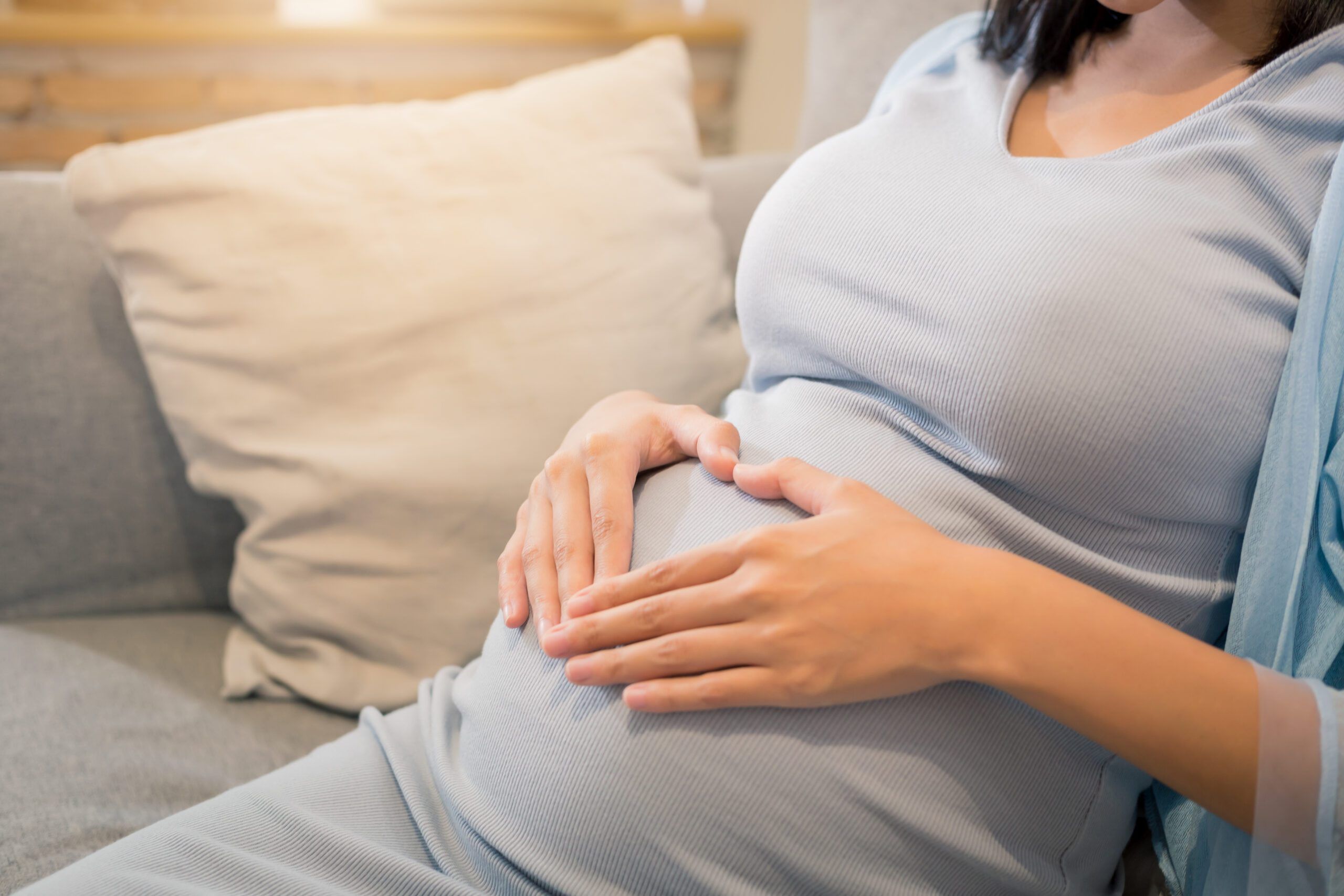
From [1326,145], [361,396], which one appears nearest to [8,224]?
[361,396]

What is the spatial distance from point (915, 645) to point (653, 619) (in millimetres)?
162

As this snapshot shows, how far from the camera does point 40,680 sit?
0.84 meters

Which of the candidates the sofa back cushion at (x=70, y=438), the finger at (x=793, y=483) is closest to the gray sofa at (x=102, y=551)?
the sofa back cushion at (x=70, y=438)

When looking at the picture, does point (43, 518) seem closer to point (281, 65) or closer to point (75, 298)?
point (75, 298)

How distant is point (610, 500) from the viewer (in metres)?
0.67

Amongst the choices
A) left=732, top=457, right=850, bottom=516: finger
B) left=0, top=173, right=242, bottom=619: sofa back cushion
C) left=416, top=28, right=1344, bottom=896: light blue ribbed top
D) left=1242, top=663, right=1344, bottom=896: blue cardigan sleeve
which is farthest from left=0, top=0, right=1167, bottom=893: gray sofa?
left=1242, top=663, right=1344, bottom=896: blue cardigan sleeve

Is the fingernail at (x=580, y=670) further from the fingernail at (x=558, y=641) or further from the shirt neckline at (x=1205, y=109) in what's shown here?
the shirt neckline at (x=1205, y=109)

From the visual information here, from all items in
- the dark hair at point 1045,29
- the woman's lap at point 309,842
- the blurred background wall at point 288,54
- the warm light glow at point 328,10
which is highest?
the dark hair at point 1045,29

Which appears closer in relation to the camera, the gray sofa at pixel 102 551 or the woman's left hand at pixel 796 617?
the woman's left hand at pixel 796 617

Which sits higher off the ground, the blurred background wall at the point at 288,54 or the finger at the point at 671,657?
the blurred background wall at the point at 288,54

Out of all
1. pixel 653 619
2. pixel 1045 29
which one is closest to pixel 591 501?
pixel 653 619

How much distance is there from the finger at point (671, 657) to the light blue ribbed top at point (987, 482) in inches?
0.9

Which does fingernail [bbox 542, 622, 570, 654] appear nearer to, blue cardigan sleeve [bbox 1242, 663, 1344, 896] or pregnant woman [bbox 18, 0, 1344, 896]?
pregnant woman [bbox 18, 0, 1344, 896]

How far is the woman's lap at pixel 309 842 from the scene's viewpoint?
581mm
